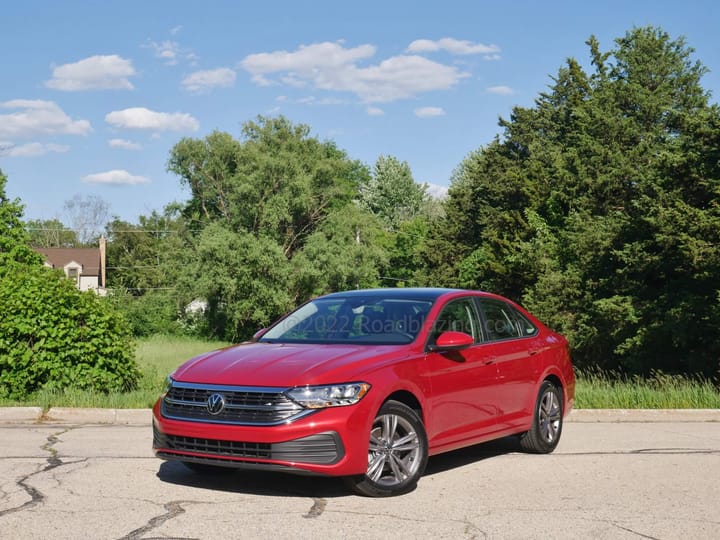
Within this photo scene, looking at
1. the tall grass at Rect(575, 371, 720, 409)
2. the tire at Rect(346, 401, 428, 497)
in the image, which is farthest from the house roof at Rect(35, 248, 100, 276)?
the tire at Rect(346, 401, 428, 497)

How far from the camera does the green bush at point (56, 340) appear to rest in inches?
540

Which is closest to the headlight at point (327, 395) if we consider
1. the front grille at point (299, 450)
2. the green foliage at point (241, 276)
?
the front grille at point (299, 450)

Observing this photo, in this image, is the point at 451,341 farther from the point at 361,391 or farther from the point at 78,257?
the point at 78,257

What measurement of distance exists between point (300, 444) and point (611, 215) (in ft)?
155

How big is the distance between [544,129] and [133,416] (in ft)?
214

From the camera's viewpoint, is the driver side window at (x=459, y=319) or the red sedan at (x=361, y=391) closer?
the red sedan at (x=361, y=391)

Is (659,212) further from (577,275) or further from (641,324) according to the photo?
(577,275)

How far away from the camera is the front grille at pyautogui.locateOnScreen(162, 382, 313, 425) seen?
22.5 feet

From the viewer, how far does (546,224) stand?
206 feet

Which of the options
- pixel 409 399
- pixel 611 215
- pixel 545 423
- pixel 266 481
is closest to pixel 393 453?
pixel 409 399

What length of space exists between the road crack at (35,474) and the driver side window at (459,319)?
3.42 meters

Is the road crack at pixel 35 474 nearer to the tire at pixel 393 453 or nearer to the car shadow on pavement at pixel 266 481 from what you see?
the car shadow on pavement at pixel 266 481

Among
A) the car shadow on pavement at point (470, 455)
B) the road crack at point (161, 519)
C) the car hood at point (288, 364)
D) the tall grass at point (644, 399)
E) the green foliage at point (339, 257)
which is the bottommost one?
the tall grass at point (644, 399)

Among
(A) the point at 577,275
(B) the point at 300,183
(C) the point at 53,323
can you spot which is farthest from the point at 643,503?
(B) the point at 300,183
